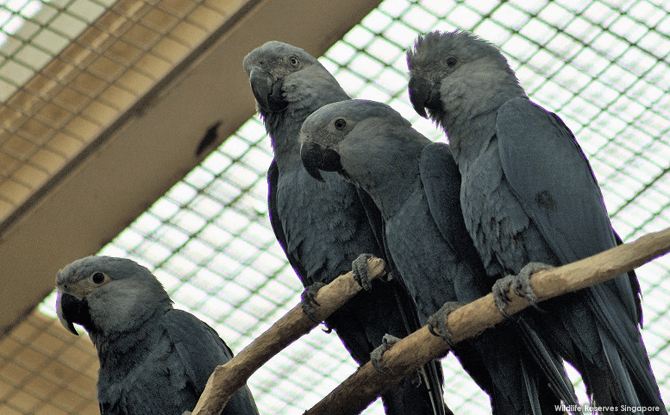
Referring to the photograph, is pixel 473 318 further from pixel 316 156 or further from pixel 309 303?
pixel 316 156

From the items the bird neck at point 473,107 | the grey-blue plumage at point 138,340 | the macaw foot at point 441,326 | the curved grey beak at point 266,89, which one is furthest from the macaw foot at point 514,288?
the curved grey beak at point 266,89

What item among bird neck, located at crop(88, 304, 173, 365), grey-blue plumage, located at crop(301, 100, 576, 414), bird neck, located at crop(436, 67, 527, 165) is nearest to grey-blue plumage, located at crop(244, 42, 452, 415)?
grey-blue plumage, located at crop(301, 100, 576, 414)

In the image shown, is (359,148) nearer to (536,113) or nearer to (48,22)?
(536,113)

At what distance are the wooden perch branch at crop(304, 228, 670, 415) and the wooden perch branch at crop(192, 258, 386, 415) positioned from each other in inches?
10.4

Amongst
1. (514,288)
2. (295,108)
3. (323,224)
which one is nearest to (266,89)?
(295,108)

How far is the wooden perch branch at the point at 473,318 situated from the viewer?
2992mm

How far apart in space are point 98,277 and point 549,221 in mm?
1978

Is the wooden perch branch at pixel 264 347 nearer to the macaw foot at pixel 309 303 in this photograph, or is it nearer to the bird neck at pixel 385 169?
the macaw foot at pixel 309 303

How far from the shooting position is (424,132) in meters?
5.36

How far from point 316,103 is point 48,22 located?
1395 millimetres

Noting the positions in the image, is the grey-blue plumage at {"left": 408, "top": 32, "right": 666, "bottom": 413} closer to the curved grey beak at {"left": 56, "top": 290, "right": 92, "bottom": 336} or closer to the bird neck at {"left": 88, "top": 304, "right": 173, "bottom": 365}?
the bird neck at {"left": 88, "top": 304, "right": 173, "bottom": 365}

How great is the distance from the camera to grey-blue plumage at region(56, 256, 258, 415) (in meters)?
4.11

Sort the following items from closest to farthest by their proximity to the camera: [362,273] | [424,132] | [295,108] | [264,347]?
[264,347] → [362,273] → [295,108] → [424,132]

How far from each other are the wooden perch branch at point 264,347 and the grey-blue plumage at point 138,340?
0.54 m
